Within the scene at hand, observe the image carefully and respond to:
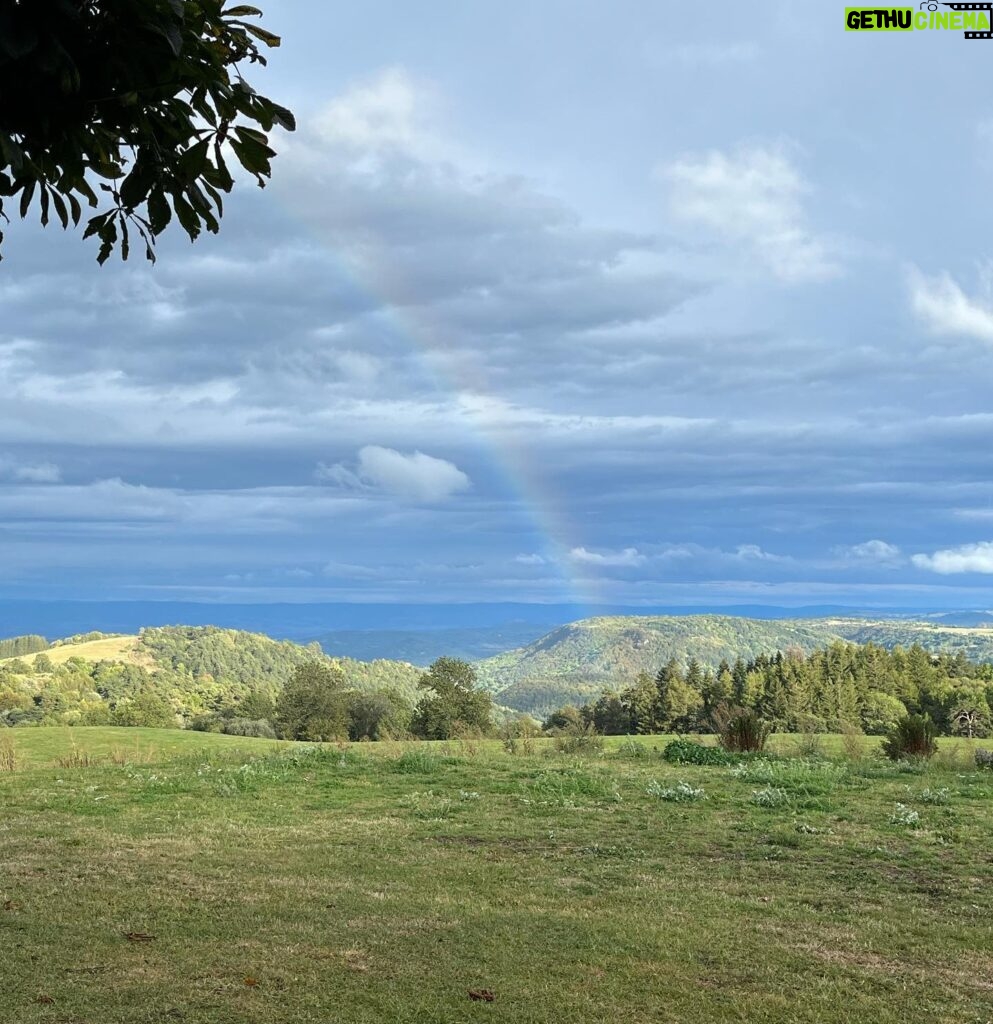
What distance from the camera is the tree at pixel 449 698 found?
181 ft

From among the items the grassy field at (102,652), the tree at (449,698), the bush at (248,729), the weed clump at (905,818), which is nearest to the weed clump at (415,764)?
the weed clump at (905,818)

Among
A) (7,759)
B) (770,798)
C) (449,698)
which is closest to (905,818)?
(770,798)

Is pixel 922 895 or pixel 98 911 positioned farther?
pixel 922 895

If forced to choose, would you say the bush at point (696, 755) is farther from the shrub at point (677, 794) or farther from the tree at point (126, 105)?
the tree at point (126, 105)

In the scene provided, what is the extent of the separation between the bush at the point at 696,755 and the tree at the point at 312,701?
37.3 meters

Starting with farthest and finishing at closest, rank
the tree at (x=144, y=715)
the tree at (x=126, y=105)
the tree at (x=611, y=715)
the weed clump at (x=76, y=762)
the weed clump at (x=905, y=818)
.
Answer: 1. the tree at (x=611, y=715)
2. the tree at (x=144, y=715)
3. the weed clump at (x=76, y=762)
4. the weed clump at (x=905, y=818)
5. the tree at (x=126, y=105)

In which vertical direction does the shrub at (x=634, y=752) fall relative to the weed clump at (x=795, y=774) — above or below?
below

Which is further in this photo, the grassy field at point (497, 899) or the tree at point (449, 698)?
the tree at point (449, 698)

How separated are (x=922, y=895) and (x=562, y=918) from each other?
385cm

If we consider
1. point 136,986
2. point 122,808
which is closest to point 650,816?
point 122,808

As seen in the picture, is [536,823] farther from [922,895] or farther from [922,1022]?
[922,1022]

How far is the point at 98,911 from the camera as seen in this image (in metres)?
7.91

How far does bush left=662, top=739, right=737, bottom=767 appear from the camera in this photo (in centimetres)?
2017

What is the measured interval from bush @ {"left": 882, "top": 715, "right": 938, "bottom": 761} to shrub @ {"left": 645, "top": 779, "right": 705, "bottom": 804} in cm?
778
